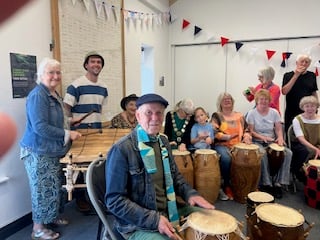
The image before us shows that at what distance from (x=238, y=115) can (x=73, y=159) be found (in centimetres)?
206

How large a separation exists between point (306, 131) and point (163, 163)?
2.31 meters

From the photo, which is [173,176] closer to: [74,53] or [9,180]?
[9,180]

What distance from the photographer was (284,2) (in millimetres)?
4660

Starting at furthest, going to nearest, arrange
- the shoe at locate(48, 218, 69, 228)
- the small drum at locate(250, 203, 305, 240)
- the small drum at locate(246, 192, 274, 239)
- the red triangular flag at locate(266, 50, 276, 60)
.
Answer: the red triangular flag at locate(266, 50, 276, 60), the shoe at locate(48, 218, 69, 228), the small drum at locate(246, 192, 274, 239), the small drum at locate(250, 203, 305, 240)

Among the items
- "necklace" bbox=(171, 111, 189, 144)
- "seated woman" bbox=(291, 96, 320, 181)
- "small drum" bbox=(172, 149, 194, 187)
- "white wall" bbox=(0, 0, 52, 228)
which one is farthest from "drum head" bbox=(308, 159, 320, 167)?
"white wall" bbox=(0, 0, 52, 228)

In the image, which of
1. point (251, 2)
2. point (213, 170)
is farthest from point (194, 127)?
point (251, 2)

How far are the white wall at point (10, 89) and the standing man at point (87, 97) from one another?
14.9 inches

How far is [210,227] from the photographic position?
139cm

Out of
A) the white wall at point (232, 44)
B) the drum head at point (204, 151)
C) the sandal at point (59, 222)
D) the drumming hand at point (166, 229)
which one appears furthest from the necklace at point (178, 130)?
the white wall at point (232, 44)

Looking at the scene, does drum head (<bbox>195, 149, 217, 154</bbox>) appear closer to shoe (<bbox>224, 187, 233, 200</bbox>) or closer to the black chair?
shoe (<bbox>224, 187, 233, 200</bbox>)

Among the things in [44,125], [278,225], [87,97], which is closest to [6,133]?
[278,225]

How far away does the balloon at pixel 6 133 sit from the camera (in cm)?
A: 22

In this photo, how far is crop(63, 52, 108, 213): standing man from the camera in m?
2.66

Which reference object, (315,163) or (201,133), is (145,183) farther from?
(315,163)
